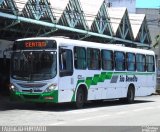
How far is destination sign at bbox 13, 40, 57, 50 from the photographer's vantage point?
776 inches

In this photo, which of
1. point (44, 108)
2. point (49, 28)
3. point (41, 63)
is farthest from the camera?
point (49, 28)

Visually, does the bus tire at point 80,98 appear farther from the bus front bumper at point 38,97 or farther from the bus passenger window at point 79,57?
the bus front bumper at point 38,97

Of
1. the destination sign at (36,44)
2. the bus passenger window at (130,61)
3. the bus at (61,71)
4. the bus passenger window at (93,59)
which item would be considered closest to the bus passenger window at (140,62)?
the bus passenger window at (130,61)

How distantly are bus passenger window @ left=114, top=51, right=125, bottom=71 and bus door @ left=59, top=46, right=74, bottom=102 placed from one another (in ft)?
15.1

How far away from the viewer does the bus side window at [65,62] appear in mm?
19656

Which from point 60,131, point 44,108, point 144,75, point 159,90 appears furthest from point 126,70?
point 159,90

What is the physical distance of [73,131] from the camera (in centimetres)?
1344

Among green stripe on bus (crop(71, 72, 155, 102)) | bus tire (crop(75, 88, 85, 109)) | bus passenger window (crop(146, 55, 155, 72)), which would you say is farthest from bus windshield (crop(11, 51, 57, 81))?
bus passenger window (crop(146, 55, 155, 72))

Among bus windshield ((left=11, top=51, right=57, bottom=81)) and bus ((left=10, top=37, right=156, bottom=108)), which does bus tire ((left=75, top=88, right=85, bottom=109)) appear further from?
bus windshield ((left=11, top=51, right=57, bottom=81))

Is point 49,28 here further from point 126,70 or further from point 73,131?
point 73,131

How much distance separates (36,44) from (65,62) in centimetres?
138

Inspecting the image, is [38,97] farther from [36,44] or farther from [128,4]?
[128,4]

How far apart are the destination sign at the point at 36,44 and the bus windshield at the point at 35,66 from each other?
213 millimetres

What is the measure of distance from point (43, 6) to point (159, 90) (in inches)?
609
